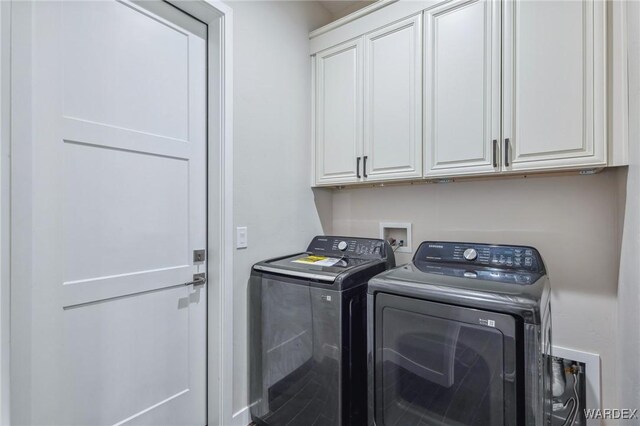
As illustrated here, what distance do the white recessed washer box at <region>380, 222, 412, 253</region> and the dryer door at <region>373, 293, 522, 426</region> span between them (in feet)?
2.54

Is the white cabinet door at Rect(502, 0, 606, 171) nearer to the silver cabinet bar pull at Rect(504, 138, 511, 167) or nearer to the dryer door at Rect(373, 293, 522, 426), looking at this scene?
the silver cabinet bar pull at Rect(504, 138, 511, 167)

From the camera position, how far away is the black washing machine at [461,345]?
3.53 ft

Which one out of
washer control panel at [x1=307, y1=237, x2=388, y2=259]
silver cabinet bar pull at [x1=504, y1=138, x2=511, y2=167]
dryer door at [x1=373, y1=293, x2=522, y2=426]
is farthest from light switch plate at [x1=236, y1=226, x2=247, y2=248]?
silver cabinet bar pull at [x1=504, y1=138, x2=511, y2=167]

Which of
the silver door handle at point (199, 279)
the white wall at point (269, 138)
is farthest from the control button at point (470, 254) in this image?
the silver door handle at point (199, 279)

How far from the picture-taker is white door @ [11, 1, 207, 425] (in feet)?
3.71

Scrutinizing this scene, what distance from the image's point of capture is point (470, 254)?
167cm

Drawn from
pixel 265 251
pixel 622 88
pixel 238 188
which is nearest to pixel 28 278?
pixel 238 188

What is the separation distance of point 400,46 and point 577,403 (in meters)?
2.09

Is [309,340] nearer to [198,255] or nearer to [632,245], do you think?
[198,255]

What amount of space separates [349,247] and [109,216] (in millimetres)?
1339

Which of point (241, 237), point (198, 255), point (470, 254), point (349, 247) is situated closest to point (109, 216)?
point (198, 255)

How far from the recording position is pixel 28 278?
1.11m

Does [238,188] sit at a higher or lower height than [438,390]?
higher

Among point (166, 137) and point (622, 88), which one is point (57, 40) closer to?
point (166, 137)
